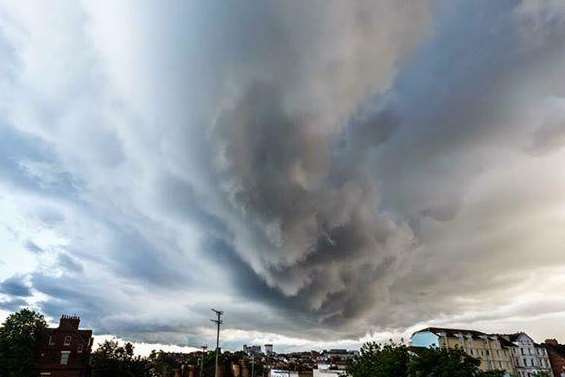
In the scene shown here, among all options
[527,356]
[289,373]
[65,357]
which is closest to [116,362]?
[65,357]

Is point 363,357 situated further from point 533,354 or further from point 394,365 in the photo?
point 533,354

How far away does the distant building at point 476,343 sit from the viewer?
3529 inches

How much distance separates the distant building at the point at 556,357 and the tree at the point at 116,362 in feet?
355

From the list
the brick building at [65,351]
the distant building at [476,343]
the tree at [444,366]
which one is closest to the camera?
the tree at [444,366]

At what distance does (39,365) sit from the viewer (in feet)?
207

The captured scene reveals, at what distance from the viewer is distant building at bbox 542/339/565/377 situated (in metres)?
101

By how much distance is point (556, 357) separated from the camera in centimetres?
10300

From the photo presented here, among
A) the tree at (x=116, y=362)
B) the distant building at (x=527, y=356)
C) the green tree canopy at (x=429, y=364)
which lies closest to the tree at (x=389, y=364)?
the green tree canopy at (x=429, y=364)

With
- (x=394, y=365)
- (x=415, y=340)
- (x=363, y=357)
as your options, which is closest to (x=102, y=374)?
(x=363, y=357)

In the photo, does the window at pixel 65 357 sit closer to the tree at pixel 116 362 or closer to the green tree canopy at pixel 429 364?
the tree at pixel 116 362

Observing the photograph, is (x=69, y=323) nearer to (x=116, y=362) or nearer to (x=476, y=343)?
(x=116, y=362)

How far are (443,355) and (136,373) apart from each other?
58.5 meters

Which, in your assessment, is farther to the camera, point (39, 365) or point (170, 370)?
point (170, 370)

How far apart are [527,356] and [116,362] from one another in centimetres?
10674
